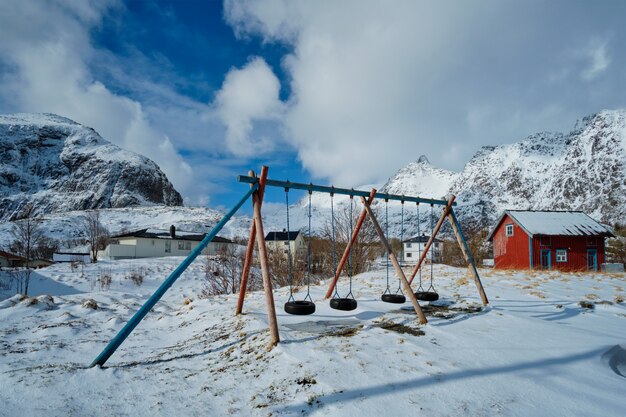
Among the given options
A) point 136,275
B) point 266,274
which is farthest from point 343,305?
point 136,275

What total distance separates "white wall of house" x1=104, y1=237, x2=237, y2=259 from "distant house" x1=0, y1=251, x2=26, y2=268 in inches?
338

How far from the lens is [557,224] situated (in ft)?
73.4

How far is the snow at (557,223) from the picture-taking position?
845 inches

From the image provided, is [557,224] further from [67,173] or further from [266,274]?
[67,173]

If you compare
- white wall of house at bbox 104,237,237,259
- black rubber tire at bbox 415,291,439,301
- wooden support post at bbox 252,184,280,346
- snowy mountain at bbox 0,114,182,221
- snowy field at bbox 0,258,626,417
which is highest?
snowy mountain at bbox 0,114,182,221

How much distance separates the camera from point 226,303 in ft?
23.2

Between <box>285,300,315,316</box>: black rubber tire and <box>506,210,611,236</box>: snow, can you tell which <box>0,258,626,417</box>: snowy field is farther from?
<box>506,210,611,236</box>: snow

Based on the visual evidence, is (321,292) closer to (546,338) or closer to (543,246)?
(546,338)

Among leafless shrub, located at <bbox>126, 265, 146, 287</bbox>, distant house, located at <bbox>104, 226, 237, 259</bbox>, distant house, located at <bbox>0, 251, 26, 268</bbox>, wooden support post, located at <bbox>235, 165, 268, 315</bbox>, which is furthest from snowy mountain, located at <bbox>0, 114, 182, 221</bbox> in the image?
wooden support post, located at <bbox>235, 165, 268, 315</bbox>

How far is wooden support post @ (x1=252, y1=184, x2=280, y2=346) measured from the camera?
412 cm

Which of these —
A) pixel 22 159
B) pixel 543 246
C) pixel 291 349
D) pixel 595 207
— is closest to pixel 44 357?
pixel 291 349

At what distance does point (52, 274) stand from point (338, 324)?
2571 cm

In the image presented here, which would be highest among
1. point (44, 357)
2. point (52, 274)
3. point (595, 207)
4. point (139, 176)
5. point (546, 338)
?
point (139, 176)

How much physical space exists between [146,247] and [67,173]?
14559 centimetres
